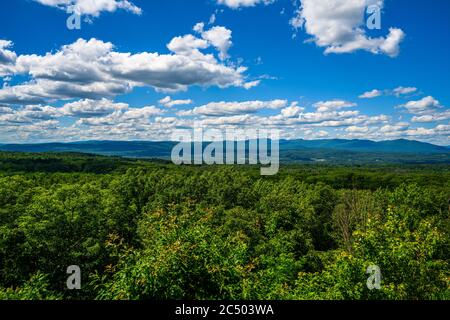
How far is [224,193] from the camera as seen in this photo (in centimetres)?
6688

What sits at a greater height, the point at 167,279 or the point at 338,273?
the point at 167,279

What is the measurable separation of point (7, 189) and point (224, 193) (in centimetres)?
3590

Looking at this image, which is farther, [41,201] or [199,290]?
[41,201]

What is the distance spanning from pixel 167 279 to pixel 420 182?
10949cm

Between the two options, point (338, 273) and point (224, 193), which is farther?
point (224, 193)

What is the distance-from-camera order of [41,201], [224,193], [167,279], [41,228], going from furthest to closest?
[224,193] < [41,201] < [41,228] < [167,279]
